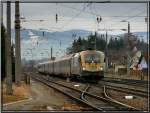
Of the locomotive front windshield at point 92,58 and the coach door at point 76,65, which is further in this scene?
the coach door at point 76,65

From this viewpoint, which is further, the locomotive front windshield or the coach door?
the coach door

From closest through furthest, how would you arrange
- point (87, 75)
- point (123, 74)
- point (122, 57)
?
point (87, 75)
point (122, 57)
point (123, 74)

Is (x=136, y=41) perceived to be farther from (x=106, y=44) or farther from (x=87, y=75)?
(x=87, y=75)

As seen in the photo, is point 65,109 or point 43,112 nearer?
point 43,112

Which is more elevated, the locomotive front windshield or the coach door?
the locomotive front windshield

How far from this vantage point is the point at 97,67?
4300 centimetres

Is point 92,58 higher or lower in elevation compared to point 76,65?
higher

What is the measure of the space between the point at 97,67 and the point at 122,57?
49.1ft

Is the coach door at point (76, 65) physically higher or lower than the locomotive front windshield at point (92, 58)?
lower

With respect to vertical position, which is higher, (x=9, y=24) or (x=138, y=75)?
(x=9, y=24)

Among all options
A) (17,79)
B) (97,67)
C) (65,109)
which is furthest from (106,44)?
(65,109)

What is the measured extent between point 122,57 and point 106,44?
480 cm

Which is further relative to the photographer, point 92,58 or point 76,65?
point 76,65

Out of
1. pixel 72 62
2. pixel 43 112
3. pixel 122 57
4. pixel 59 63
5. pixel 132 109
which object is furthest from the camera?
pixel 59 63
